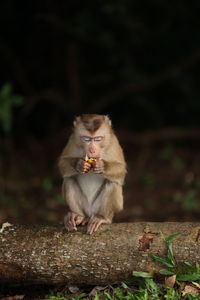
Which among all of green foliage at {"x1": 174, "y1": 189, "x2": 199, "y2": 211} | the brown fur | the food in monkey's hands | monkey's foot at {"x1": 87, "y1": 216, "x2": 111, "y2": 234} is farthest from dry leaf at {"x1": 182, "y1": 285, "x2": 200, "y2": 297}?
green foliage at {"x1": 174, "y1": 189, "x2": 199, "y2": 211}

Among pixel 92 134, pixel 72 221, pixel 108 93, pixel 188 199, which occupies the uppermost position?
pixel 108 93

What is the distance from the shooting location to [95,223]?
5.14 metres

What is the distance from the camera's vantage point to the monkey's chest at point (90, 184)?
5980mm

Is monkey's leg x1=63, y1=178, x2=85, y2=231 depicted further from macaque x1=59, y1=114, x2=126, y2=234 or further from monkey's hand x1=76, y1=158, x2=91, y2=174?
monkey's hand x1=76, y1=158, x2=91, y2=174

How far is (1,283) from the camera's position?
16.4ft

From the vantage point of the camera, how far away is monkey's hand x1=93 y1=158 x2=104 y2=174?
18.3 ft

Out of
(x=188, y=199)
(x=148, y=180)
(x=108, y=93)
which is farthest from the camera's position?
(x=108, y=93)

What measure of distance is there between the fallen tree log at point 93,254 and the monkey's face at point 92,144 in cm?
100

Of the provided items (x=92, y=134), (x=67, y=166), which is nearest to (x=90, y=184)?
(x=67, y=166)

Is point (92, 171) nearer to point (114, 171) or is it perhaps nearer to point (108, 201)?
point (114, 171)

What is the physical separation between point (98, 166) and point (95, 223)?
684 mm

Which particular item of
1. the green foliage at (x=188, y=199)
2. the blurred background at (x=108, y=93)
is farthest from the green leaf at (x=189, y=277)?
the green foliage at (x=188, y=199)

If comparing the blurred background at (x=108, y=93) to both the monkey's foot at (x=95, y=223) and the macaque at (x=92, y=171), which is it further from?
the monkey's foot at (x=95, y=223)

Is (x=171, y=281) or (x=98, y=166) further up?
(x=98, y=166)
